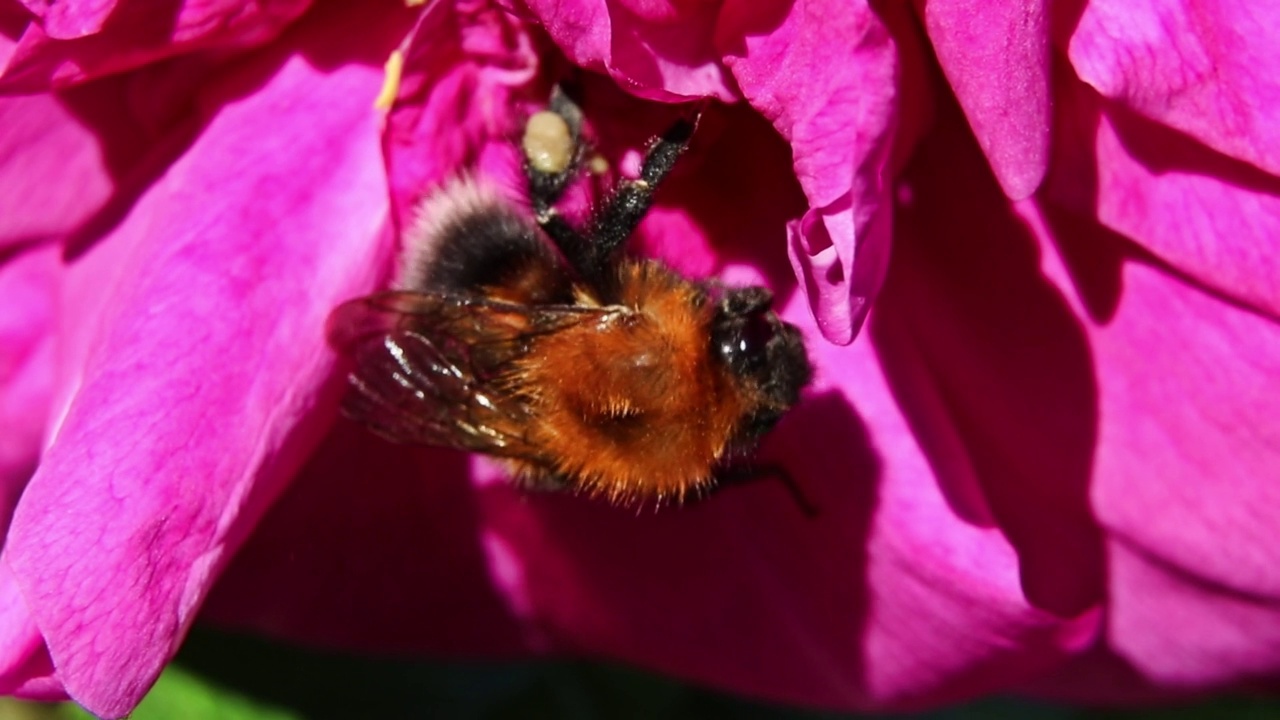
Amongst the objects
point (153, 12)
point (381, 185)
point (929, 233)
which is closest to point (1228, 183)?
point (929, 233)

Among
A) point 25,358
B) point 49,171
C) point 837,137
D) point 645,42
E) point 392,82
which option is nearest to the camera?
point 837,137

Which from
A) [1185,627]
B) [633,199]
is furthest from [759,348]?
[1185,627]

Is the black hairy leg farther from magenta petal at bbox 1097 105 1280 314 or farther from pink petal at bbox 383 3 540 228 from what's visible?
magenta petal at bbox 1097 105 1280 314

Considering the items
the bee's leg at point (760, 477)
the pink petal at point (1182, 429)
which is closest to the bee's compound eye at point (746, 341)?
the bee's leg at point (760, 477)

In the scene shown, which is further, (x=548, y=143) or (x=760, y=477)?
(x=760, y=477)

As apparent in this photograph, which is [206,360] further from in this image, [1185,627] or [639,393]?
[1185,627]

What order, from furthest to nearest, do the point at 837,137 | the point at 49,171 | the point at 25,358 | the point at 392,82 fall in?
the point at 25,358
the point at 49,171
the point at 392,82
the point at 837,137

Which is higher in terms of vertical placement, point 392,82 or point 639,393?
point 392,82

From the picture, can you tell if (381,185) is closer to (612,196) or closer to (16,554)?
(612,196)
